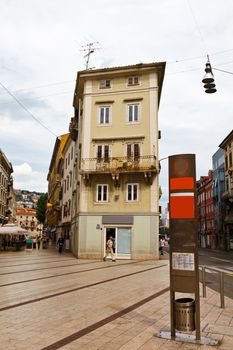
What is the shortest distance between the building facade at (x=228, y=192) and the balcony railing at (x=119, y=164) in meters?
28.1

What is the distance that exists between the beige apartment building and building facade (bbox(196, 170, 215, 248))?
4257cm

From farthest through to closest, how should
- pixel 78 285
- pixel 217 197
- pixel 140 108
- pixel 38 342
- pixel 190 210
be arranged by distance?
pixel 217 197
pixel 140 108
pixel 78 285
pixel 190 210
pixel 38 342

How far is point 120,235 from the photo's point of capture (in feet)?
93.5

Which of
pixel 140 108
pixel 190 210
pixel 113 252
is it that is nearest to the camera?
pixel 190 210

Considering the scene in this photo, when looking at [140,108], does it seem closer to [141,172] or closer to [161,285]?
[141,172]

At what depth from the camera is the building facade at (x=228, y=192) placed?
179 ft

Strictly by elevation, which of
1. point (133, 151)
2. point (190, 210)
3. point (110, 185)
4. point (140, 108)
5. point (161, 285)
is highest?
point (140, 108)

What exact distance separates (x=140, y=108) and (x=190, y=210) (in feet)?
79.5

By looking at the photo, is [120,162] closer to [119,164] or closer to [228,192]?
[119,164]

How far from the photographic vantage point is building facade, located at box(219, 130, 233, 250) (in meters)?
54.7

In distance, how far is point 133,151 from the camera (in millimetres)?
29344

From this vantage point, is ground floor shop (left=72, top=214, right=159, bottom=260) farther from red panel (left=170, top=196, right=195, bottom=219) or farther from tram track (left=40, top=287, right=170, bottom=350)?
red panel (left=170, top=196, right=195, bottom=219)

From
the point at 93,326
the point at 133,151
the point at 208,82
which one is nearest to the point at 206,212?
the point at 133,151

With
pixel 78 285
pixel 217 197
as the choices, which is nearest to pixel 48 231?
pixel 217 197
